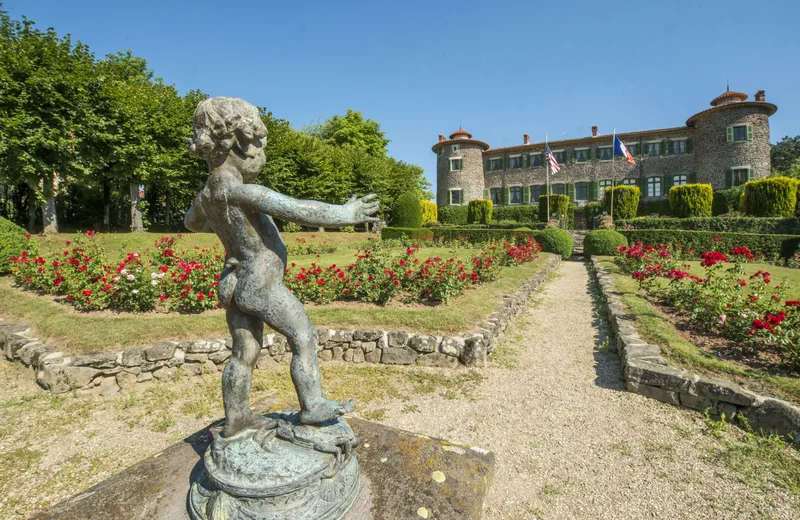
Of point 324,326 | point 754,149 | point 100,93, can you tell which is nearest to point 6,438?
point 324,326

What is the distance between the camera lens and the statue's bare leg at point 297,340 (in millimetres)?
2146

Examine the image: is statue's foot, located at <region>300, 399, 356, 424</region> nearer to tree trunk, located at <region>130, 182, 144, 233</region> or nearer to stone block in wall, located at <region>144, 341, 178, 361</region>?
stone block in wall, located at <region>144, 341, 178, 361</region>

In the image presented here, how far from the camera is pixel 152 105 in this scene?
18.9 meters

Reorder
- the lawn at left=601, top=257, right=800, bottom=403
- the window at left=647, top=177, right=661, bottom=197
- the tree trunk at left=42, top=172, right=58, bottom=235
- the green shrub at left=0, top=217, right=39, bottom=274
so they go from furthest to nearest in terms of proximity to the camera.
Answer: the window at left=647, top=177, right=661, bottom=197 → the tree trunk at left=42, top=172, right=58, bottom=235 → the green shrub at left=0, top=217, right=39, bottom=274 → the lawn at left=601, top=257, right=800, bottom=403

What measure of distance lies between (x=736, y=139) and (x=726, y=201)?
5.31m

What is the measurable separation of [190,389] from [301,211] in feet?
13.5

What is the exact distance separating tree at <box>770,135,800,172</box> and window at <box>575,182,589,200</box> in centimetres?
3097

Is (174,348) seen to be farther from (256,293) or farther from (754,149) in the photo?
(754,149)

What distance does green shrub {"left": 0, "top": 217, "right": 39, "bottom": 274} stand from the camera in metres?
9.00

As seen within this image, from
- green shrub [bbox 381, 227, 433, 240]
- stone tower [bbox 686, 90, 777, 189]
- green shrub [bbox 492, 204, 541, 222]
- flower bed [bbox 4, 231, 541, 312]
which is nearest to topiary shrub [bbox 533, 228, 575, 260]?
green shrub [bbox 381, 227, 433, 240]

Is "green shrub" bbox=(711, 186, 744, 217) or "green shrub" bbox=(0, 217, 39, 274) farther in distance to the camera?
"green shrub" bbox=(711, 186, 744, 217)

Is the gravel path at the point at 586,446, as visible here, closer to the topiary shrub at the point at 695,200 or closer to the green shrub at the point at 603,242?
the green shrub at the point at 603,242

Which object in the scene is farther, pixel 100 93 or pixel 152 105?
pixel 152 105

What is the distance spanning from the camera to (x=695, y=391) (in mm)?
4270
